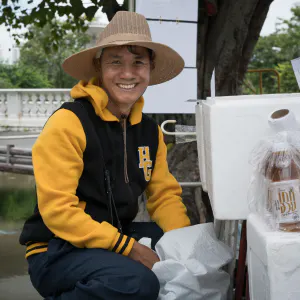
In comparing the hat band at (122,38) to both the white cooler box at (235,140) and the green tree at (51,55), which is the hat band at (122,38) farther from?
the green tree at (51,55)

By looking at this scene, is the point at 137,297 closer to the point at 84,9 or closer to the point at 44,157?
the point at 44,157

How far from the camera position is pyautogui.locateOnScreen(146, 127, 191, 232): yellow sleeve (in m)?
2.21

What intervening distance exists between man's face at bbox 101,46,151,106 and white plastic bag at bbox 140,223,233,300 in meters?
0.57

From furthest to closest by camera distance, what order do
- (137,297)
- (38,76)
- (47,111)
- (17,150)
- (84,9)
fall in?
1. (38,76)
2. (47,111)
3. (17,150)
4. (84,9)
5. (137,297)

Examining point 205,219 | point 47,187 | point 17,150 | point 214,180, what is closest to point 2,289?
point 205,219

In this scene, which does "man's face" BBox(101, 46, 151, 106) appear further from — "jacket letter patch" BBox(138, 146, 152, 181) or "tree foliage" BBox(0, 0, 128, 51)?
"tree foliage" BBox(0, 0, 128, 51)

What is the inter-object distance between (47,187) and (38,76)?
2055 cm

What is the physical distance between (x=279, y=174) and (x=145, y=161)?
79cm

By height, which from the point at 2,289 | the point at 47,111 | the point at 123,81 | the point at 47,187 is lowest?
the point at 2,289

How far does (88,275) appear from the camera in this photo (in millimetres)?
1767

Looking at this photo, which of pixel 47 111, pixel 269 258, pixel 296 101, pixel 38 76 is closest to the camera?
pixel 269 258

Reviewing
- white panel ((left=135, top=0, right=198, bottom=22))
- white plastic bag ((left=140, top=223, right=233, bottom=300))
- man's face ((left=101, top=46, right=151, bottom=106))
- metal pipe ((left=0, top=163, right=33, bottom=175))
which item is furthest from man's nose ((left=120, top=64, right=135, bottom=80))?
metal pipe ((left=0, top=163, right=33, bottom=175))

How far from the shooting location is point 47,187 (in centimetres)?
178

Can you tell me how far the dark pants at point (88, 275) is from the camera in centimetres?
172
